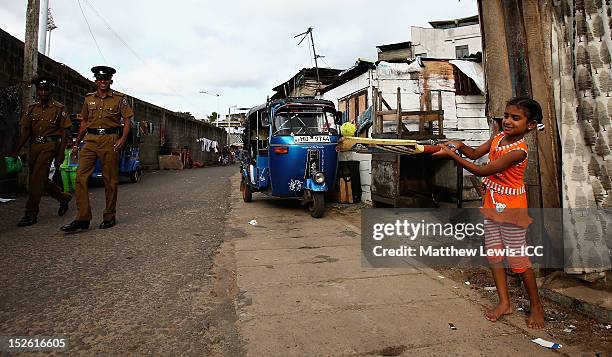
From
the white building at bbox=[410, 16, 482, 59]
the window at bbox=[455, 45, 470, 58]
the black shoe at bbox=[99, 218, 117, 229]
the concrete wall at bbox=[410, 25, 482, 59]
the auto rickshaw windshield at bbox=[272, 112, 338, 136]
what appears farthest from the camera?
the window at bbox=[455, 45, 470, 58]

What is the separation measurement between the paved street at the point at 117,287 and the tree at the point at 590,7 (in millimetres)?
3418

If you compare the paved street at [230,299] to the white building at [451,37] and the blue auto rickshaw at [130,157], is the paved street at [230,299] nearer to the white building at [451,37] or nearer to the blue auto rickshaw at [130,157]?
the blue auto rickshaw at [130,157]

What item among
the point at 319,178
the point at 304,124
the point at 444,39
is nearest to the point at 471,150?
the point at 319,178

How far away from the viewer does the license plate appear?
7.16 meters

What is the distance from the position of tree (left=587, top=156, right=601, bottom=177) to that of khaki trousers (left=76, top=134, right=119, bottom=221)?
17.7 ft

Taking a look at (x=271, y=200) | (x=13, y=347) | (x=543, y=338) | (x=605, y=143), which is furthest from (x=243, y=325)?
(x=271, y=200)

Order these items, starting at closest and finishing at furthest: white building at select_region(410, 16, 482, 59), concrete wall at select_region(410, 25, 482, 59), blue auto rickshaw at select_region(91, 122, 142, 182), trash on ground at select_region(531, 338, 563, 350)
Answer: trash on ground at select_region(531, 338, 563, 350), blue auto rickshaw at select_region(91, 122, 142, 182), concrete wall at select_region(410, 25, 482, 59), white building at select_region(410, 16, 482, 59)

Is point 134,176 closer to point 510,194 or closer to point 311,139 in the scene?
point 311,139

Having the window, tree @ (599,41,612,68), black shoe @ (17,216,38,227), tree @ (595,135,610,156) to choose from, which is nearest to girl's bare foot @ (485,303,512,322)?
tree @ (595,135,610,156)

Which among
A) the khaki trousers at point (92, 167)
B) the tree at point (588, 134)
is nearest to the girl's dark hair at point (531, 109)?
the tree at point (588, 134)

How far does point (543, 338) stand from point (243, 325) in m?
1.93

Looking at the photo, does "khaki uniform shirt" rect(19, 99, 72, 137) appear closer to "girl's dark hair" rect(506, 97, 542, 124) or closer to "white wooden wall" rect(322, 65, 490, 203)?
"girl's dark hair" rect(506, 97, 542, 124)

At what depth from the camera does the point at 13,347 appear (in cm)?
227

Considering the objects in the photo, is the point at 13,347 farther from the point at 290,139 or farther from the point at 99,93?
the point at 290,139
